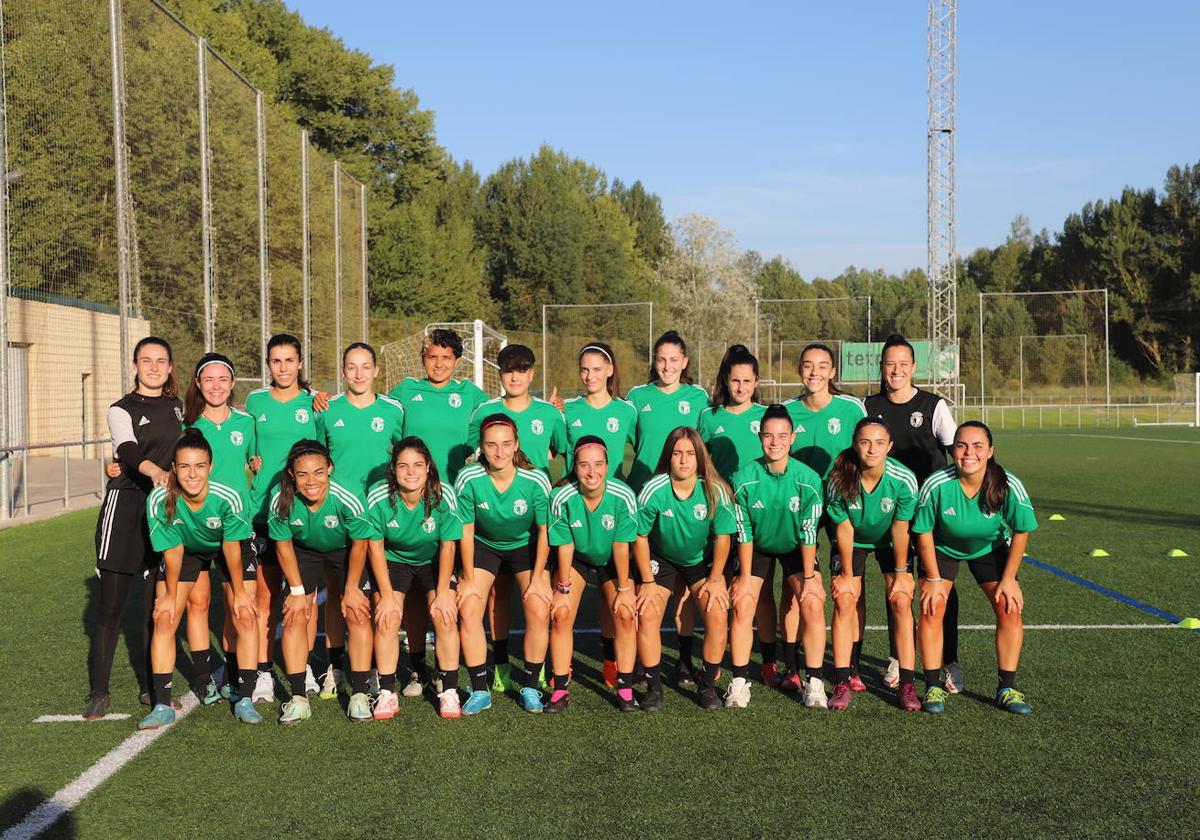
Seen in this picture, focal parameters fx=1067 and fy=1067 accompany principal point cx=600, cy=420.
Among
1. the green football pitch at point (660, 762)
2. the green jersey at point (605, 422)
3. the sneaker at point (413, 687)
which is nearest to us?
the green football pitch at point (660, 762)

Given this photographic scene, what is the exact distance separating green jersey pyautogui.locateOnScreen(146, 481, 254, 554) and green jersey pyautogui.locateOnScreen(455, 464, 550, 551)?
98cm

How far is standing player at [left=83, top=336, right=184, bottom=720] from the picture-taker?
4781mm

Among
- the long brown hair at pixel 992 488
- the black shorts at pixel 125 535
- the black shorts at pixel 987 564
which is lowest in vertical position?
the black shorts at pixel 987 564

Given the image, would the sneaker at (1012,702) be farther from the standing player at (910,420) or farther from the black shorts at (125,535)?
the black shorts at (125,535)

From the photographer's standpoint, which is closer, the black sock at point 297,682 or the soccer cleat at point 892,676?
the black sock at point 297,682

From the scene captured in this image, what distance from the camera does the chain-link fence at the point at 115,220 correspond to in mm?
11367

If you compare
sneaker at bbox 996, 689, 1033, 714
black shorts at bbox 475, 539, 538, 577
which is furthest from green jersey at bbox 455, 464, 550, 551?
sneaker at bbox 996, 689, 1033, 714

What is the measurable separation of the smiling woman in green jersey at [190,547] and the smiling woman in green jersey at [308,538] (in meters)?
0.17

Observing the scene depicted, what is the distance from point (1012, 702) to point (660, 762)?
169 centimetres

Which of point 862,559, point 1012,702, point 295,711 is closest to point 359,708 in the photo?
point 295,711

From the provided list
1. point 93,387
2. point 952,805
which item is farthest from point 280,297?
point 952,805

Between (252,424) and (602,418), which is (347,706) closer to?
(252,424)

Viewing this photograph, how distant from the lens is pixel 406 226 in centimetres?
4328

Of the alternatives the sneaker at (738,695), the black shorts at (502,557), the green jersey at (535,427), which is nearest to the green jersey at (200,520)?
the black shorts at (502,557)
